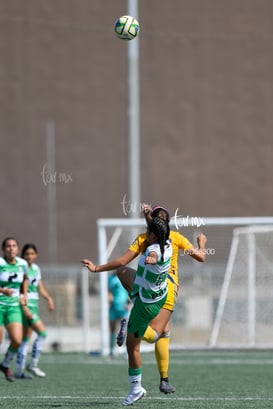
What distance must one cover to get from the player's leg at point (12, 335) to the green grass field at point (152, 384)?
16 cm

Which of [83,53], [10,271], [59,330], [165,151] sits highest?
[83,53]

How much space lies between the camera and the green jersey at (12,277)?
13750mm

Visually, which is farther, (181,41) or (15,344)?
(181,41)

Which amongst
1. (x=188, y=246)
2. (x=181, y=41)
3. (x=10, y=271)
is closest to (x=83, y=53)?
(x=181, y=41)

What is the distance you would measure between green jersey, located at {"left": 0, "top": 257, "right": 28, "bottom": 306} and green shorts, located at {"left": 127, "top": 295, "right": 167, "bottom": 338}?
3.83 m

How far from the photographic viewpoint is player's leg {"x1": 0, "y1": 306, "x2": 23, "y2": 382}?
1357 centimetres

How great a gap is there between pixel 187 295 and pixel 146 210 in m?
12.0

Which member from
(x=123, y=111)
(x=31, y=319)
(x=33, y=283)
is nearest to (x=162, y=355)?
(x=31, y=319)

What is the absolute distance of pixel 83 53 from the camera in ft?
114

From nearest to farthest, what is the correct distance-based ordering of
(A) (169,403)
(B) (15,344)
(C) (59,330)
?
(A) (169,403)
(B) (15,344)
(C) (59,330)

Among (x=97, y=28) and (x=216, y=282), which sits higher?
(x=97, y=28)

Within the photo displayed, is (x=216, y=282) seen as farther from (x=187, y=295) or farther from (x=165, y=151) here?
(x=165, y=151)

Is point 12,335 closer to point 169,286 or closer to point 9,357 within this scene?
point 9,357

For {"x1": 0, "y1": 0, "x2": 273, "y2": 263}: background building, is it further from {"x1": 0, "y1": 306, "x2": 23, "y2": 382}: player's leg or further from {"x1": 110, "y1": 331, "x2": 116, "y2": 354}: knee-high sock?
{"x1": 0, "y1": 306, "x2": 23, "y2": 382}: player's leg
